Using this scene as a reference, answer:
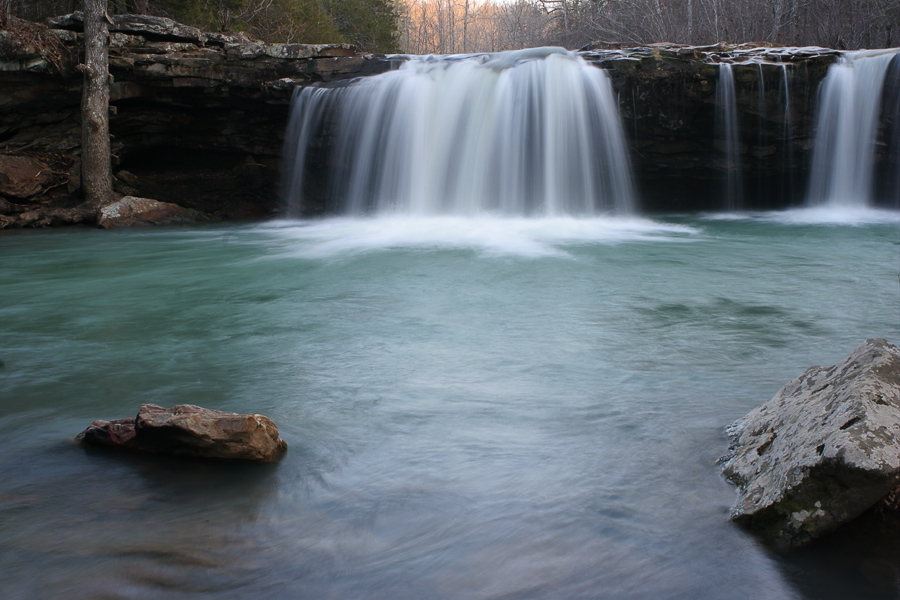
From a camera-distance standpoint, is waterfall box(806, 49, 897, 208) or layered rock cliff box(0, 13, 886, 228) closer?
waterfall box(806, 49, 897, 208)

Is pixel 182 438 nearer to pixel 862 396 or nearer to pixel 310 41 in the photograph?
pixel 862 396

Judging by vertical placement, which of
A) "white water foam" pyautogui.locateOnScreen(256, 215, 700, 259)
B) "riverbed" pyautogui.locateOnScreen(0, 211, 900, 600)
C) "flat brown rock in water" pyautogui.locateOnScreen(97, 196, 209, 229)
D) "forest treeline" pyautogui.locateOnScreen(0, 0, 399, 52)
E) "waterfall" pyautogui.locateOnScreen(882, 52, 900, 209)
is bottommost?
"riverbed" pyautogui.locateOnScreen(0, 211, 900, 600)

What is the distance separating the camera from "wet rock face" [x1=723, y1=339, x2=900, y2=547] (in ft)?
6.34

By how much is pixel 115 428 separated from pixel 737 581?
8.09ft

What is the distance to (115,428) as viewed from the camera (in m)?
2.86

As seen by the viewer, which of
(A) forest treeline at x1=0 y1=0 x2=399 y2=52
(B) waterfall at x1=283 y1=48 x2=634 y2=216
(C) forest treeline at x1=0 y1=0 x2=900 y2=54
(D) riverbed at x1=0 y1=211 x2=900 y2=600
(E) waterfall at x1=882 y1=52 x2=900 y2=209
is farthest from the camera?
(C) forest treeline at x1=0 y1=0 x2=900 y2=54

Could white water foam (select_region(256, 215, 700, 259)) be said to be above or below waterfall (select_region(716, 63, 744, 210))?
below

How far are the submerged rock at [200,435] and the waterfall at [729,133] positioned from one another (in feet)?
39.7

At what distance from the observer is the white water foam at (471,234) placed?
30.5 feet

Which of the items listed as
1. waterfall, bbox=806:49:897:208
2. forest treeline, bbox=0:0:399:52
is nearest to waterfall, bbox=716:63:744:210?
waterfall, bbox=806:49:897:208

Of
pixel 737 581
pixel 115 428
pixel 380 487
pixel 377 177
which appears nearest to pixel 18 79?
pixel 377 177

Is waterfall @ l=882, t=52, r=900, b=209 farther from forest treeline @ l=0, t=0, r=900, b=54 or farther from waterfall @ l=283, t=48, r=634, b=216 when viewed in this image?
waterfall @ l=283, t=48, r=634, b=216

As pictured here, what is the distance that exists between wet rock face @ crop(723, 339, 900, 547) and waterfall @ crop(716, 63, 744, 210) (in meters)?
11.3

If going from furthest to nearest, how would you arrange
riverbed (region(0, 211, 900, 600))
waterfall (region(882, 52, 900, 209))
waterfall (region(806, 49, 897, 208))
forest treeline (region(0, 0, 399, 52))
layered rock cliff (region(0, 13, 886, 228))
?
forest treeline (region(0, 0, 399, 52)), layered rock cliff (region(0, 13, 886, 228)), waterfall (region(806, 49, 897, 208)), waterfall (region(882, 52, 900, 209)), riverbed (region(0, 211, 900, 600))
